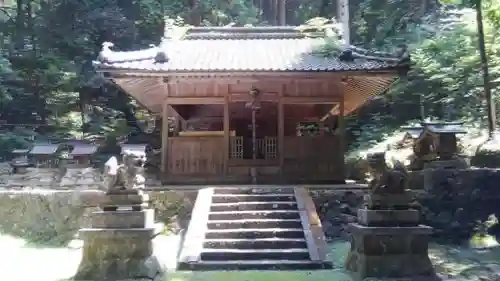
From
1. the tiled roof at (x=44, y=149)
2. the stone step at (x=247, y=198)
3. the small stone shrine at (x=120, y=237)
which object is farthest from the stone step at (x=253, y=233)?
the tiled roof at (x=44, y=149)

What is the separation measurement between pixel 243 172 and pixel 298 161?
4.84 ft

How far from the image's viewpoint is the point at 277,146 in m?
14.3

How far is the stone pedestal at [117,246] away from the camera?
8.04 m

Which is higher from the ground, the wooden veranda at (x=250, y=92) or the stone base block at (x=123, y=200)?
the wooden veranda at (x=250, y=92)

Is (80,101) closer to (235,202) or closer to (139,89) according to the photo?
(139,89)

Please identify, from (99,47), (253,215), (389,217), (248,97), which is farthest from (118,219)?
(99,47)

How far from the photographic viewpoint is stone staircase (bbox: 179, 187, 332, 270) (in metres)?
8.71

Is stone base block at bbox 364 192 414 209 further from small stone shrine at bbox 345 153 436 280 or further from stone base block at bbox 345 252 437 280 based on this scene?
stone base block at bbox 345 252 437 280

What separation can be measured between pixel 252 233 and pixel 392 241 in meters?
2.68

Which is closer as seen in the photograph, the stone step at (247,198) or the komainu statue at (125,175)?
the komainu statue at (125,175)

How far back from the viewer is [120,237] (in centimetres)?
804

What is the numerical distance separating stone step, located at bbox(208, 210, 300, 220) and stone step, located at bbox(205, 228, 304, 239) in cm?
59

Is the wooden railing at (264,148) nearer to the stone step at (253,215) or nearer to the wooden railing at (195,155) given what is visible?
the wooden railing at (195,155)

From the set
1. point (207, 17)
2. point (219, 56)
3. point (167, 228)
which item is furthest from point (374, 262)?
point (207, 17)
